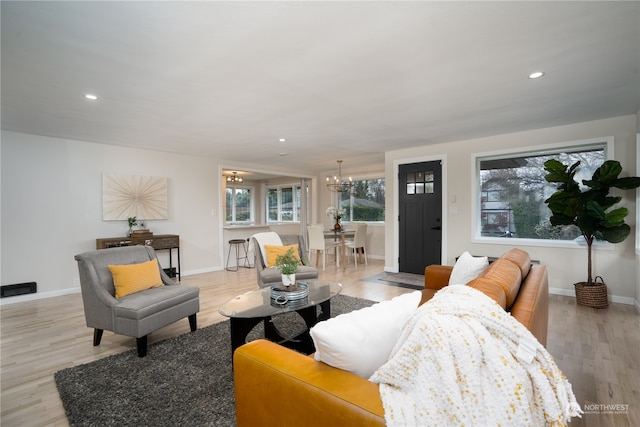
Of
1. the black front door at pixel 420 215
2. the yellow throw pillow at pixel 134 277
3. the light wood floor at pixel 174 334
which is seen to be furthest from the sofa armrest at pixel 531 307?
the black front door at pixel 420 215

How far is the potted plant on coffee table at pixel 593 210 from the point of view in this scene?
3.51 meters

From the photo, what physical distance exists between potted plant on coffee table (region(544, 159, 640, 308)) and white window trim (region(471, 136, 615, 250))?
0.41 m

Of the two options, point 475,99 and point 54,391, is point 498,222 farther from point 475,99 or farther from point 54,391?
point 54,391

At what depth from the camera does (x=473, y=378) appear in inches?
33.1

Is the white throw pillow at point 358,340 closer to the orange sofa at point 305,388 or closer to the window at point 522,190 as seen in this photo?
the orange sofa at point 305,388

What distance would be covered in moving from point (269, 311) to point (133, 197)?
4.09 meters

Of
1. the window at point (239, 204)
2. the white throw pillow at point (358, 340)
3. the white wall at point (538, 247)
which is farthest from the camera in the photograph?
the window at point (239, 204)

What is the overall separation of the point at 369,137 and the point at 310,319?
9.81 feet

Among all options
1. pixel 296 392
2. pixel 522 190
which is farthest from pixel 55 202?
pixel 522 190

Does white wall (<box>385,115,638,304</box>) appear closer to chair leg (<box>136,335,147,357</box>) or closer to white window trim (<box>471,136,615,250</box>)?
white window trim (<box>471,136,615,250</box>)

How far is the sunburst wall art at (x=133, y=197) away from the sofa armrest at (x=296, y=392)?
4.78 m

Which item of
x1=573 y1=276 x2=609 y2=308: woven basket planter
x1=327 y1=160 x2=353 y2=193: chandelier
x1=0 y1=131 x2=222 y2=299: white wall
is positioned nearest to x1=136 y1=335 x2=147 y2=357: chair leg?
x1=0 y1=131 x2=222 y2=299: white wall

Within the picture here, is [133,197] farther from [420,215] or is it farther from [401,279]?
[420,215]

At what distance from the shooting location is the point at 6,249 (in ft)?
13.4
